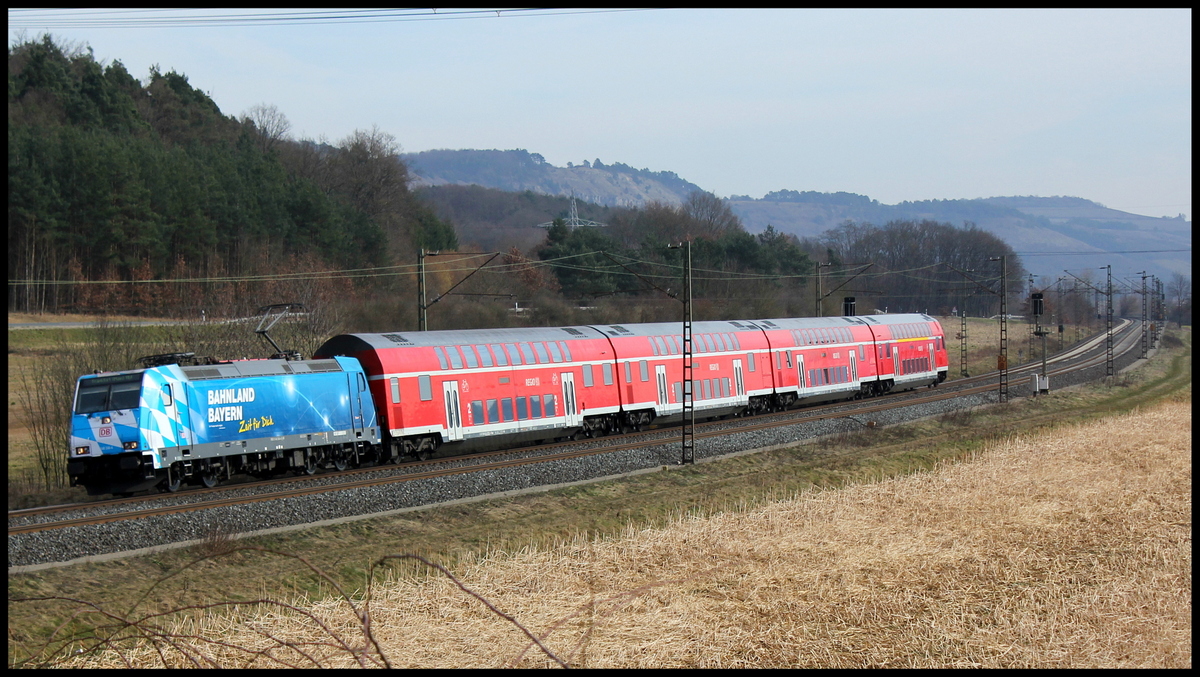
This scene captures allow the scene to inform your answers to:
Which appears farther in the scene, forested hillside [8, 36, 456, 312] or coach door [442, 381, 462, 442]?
forested hillside [8, 36, 456, 312]

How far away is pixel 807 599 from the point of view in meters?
14.0

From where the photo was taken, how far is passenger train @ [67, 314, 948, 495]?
2277 cm

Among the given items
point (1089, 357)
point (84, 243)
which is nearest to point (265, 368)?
point (84, 243)

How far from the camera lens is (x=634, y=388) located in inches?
1426

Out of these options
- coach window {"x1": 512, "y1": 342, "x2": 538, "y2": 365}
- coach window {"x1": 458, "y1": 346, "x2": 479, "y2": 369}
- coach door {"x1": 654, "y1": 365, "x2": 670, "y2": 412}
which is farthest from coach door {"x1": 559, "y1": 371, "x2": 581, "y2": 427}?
coach door {"x1": 654, "y1": 365, "x2": 670, "y2": 412}

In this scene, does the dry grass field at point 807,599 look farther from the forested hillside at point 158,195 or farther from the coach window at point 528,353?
the forested hillside at point 158,195

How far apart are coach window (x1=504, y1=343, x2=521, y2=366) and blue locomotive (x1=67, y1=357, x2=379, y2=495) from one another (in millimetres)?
5577

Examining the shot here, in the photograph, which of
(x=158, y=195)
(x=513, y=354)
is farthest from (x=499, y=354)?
(x=158, y=195)

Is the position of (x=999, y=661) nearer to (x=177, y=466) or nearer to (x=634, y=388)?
(x=177, y=466)

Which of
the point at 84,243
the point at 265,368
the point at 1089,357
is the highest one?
the point at 84,243

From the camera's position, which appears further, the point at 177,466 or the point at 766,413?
the point at 766,413

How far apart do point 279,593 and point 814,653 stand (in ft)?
28.4

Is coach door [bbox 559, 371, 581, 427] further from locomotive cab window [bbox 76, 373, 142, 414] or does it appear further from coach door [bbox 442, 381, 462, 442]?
locomotive cab window [bbox 76, 373, 142, 414]

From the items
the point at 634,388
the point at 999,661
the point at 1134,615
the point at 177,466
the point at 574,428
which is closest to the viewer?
the point at 999,661
